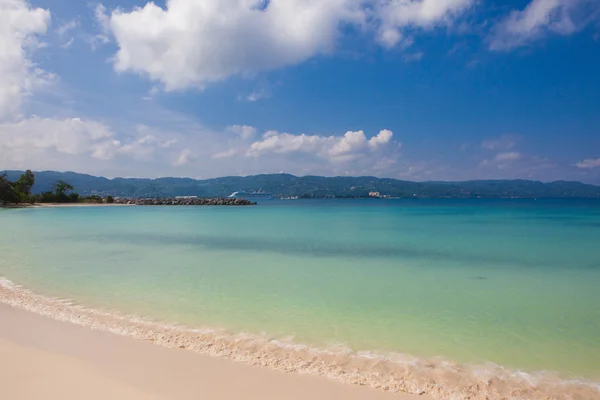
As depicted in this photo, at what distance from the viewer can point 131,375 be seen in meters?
4.59

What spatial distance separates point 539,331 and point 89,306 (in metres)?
9.31

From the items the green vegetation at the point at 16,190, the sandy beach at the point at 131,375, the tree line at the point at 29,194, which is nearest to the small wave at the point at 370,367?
the sandy beach at the point at 131,375

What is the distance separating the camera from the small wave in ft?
14.6

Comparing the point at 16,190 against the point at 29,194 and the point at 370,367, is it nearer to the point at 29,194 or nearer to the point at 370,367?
the point at 29,194

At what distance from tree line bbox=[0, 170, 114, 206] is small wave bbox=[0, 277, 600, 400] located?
2978 inches

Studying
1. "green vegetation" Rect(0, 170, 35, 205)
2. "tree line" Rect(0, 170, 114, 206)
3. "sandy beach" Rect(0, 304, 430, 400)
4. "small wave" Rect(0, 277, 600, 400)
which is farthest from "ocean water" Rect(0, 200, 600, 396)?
"tree line" Rect(0, 170, 114, 206)

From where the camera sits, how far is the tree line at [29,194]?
2530 inches

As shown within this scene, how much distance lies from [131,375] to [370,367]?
3.24 m

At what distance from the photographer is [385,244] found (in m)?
19.8

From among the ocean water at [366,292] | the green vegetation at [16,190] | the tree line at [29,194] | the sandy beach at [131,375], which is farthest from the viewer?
the tree line at [29,194]

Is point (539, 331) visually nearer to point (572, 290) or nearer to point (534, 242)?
point (572, 290)

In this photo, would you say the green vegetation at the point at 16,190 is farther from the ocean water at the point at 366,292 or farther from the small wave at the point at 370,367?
the small wave at the point at 370,367

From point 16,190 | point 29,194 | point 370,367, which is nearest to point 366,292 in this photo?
point 370,367

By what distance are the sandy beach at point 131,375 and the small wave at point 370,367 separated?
0.23 m
